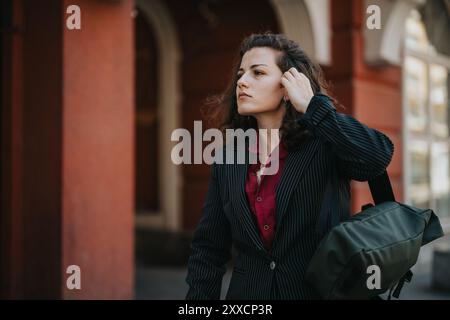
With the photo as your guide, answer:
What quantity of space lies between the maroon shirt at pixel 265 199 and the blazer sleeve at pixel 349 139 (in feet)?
0.78

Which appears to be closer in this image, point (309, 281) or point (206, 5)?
point (309, 281)

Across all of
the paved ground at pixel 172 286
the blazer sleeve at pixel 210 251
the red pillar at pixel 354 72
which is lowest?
the paved ground at pixel 172 286

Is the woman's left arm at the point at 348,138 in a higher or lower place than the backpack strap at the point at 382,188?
higher

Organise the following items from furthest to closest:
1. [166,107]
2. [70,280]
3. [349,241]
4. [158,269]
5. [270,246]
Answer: [166,107] → [158,269] → [70,280] → [270,246] → [349,241]

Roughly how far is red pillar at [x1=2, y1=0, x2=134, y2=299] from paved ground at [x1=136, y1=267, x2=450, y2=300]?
1.21m

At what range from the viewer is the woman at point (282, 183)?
1.90 m

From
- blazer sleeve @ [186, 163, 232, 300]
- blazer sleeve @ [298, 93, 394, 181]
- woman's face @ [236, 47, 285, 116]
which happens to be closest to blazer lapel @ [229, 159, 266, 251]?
blazer sleeve @ [186, 163, 232, 300]

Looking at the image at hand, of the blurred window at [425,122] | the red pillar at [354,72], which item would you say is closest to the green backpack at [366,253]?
the red pillar at [354,72]

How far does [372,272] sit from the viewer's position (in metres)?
1.72

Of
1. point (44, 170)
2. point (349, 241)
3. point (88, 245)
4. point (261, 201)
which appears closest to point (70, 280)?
point (88, 245)

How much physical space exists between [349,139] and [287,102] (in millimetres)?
382

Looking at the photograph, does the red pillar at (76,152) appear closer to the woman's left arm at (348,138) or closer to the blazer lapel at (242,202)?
the blazer lapel at (242,202)

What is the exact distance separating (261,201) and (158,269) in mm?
5637
